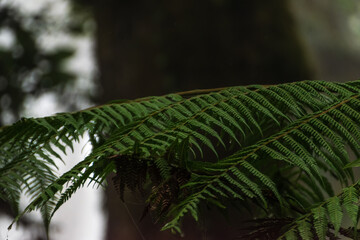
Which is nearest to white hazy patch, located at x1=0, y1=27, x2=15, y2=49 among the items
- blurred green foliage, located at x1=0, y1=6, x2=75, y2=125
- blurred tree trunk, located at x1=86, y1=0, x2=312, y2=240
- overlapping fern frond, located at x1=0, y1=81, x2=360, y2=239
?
blurred green foliage, located at x1=0, y1=6, x2=75, y2=125

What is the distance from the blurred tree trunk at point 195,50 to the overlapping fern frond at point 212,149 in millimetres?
2169

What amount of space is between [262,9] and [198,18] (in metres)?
0.42

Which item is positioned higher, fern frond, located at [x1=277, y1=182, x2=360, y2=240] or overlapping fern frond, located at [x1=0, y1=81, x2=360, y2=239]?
overlapping fern frond, located at [x1=0, y1=81, x2=360, y2=239]

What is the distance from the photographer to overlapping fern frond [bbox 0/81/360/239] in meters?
0.62

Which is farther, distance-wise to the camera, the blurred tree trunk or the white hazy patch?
the white hazy patch

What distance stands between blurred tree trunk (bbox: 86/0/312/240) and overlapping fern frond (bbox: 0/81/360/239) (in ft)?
7.12

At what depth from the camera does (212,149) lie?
2.23 ft

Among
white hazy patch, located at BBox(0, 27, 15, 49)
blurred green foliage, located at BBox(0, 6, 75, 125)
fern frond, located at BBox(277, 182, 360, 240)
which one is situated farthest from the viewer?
white hazy patch, located at BBox(0, 27, 15, 49)

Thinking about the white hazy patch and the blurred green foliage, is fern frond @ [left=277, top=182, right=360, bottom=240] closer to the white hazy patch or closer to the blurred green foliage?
the blurred green foliage

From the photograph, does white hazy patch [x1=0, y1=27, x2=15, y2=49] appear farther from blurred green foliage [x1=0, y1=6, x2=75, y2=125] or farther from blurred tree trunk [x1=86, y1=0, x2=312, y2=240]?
blurred tree trunk [x1=86, y1=0, x2=312, y2=240]

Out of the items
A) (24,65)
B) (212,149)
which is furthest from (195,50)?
(212,149)

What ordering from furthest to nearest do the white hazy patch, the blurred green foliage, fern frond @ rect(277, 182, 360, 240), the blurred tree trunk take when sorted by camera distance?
the white hazy patch < the blurred green foliage < the blurred tree trunk < fern frond @ rect(277, 182, 360, 240)

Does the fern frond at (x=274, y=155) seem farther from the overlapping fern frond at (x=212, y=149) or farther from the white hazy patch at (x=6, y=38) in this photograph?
the white hazy patch at (x=6, y=38)

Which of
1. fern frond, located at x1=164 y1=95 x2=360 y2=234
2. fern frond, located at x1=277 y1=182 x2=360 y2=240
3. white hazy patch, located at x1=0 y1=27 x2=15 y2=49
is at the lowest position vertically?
fern frond, located at x1=277 y1=182 x2=360 y2=240
